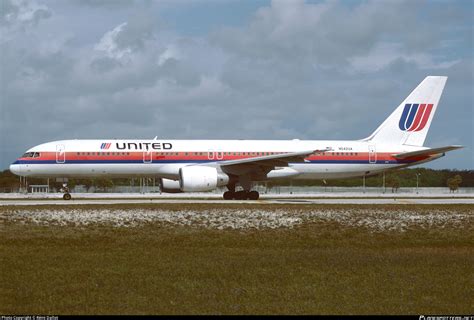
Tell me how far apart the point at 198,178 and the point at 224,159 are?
434 centimetres

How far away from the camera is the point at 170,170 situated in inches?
1502

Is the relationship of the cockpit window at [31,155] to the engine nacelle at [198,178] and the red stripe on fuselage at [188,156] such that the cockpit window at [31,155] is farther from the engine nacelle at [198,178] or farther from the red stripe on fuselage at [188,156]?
the engine nacelle at [198,178]

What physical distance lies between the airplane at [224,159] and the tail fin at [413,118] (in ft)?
0.26

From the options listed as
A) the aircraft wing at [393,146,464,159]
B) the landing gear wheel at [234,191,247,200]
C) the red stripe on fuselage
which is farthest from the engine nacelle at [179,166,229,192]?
the aircraft wing at [393,146,464,159]

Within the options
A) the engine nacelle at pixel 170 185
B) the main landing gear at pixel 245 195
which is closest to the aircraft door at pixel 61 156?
the engine nacelle at pixel 170 185

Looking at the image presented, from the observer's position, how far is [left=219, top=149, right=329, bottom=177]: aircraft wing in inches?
1437

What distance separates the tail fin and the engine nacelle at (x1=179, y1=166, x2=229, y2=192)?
13.1 m

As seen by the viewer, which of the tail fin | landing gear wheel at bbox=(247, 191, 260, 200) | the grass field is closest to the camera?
the grass field

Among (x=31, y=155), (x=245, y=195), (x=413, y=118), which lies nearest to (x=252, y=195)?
(x=245, y=195)

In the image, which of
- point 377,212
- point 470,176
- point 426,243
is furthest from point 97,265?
point 470,176

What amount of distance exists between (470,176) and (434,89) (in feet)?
226

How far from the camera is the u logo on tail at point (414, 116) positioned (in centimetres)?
4369

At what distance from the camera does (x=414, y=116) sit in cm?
4375

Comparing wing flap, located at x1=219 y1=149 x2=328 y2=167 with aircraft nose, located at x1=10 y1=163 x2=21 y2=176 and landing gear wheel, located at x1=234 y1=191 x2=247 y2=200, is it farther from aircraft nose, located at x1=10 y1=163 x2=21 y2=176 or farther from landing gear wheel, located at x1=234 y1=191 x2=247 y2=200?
aircraft nose, located at x1=10 y1=163 x2=21 y2=176
